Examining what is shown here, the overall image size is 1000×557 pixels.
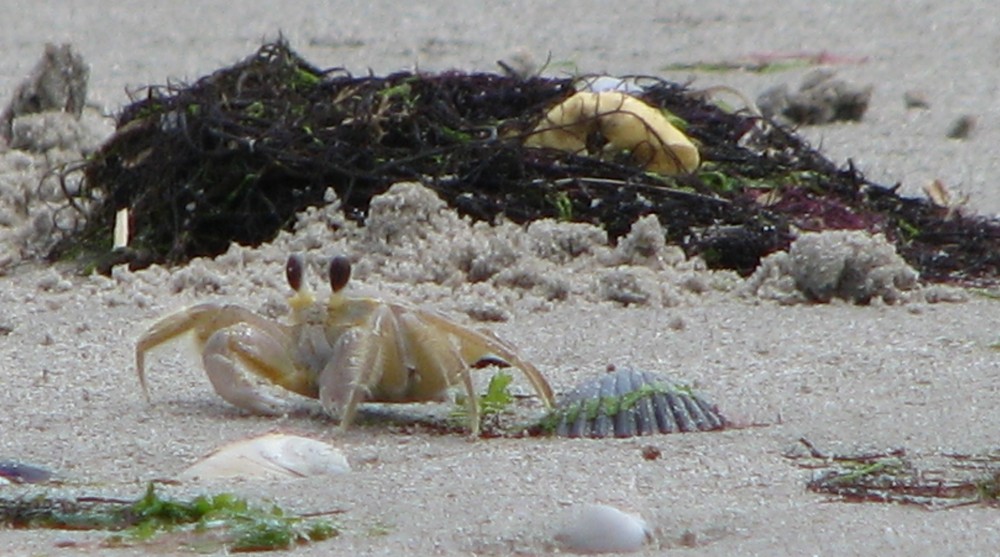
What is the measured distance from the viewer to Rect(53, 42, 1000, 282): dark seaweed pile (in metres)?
5.93

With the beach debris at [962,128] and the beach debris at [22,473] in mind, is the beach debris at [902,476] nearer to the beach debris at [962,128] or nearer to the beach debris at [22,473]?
the beach debris at [22,473]

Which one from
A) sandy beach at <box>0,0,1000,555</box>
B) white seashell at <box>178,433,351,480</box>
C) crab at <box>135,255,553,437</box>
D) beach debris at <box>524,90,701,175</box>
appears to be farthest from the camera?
beach debris at <box>524,90,701,175</box>

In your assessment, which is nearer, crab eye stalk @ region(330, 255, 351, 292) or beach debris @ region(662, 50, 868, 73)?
crab eye stalk @ region(330, 255, 351, 292)

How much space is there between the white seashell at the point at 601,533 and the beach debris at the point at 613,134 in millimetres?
3372

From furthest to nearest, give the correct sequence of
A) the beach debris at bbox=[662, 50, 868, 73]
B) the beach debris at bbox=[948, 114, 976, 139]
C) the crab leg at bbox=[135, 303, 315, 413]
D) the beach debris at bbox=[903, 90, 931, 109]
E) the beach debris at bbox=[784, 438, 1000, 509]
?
the beach debris at bbox=[662, 50, 868, 73], the beach debris at bbox=[903, 90, 931, 109], the beach debris at bbox=[948, 114, 976, 139], the crab leg at bbox=[135, 303, 315, 413], the beach debris at bbox=[784, 438, 1000, 509]

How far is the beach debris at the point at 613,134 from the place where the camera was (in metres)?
6.23

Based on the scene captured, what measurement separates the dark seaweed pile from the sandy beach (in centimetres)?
23

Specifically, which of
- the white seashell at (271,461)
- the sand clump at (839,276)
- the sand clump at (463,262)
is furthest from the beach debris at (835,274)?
the white seashell at (271,461)

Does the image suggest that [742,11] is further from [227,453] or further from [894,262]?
[227,453]

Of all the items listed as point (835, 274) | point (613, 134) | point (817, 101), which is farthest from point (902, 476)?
point (817, 101)

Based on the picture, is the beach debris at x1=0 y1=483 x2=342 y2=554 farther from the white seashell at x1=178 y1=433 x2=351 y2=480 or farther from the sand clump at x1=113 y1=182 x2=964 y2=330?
the sand clump at x1=113 y1=182 x2=964 y2=330

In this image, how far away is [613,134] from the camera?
623 cm

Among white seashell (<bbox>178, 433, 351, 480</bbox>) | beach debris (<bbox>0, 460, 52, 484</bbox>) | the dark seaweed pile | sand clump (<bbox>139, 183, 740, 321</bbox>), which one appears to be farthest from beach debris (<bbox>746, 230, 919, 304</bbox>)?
beach debris (<bbox>0, 460, 52, 484</bbox>)

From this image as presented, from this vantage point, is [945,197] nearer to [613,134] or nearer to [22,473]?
[613,134]
